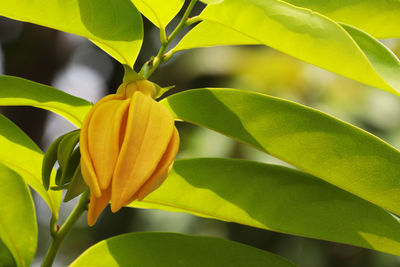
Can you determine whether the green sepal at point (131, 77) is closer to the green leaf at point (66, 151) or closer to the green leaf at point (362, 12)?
the green leaf at point (66, 151)

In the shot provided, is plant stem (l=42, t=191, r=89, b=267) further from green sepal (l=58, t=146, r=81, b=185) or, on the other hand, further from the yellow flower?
the yellow flower

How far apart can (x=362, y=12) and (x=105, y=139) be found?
381 millimetres

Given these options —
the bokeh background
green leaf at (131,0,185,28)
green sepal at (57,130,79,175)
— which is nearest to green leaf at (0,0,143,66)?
green leaf at (131,0,185,28)

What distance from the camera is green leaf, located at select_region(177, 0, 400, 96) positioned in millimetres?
606

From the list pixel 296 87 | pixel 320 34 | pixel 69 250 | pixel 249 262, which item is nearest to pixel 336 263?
pixel 296 87

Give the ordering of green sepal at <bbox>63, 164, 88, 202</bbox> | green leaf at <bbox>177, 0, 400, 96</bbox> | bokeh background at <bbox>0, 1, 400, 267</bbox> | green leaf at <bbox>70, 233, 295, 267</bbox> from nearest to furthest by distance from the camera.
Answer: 1. green leaf at <bbox>177, 0, 400, 96</bbox>
2. green sepal at <bbox>63, 164, 88, 202</bbox>
3. green leaf at <bbox>70, 233, 295, 267</bbox>
4. bokeh background at <bbox>0, 1, 400, 267</bbox>

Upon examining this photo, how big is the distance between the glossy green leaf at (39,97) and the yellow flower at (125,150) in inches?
6.1

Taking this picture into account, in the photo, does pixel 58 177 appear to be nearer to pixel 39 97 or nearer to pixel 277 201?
pixel 39 97

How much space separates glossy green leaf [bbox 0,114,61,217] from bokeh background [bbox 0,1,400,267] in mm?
2504

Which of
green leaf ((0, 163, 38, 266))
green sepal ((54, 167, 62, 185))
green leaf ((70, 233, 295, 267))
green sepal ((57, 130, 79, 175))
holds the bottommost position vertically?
green leaf ((0, 163, 38, 266))

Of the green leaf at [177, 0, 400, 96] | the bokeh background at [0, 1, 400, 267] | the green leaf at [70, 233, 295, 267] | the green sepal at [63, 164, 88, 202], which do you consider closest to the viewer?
the green leaf at [177, 0, 400, 96]

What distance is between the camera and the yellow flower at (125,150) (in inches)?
24.5

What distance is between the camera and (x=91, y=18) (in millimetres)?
755

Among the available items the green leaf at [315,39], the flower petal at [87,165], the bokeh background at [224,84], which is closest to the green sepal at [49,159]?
the flower petal at [87,165]
